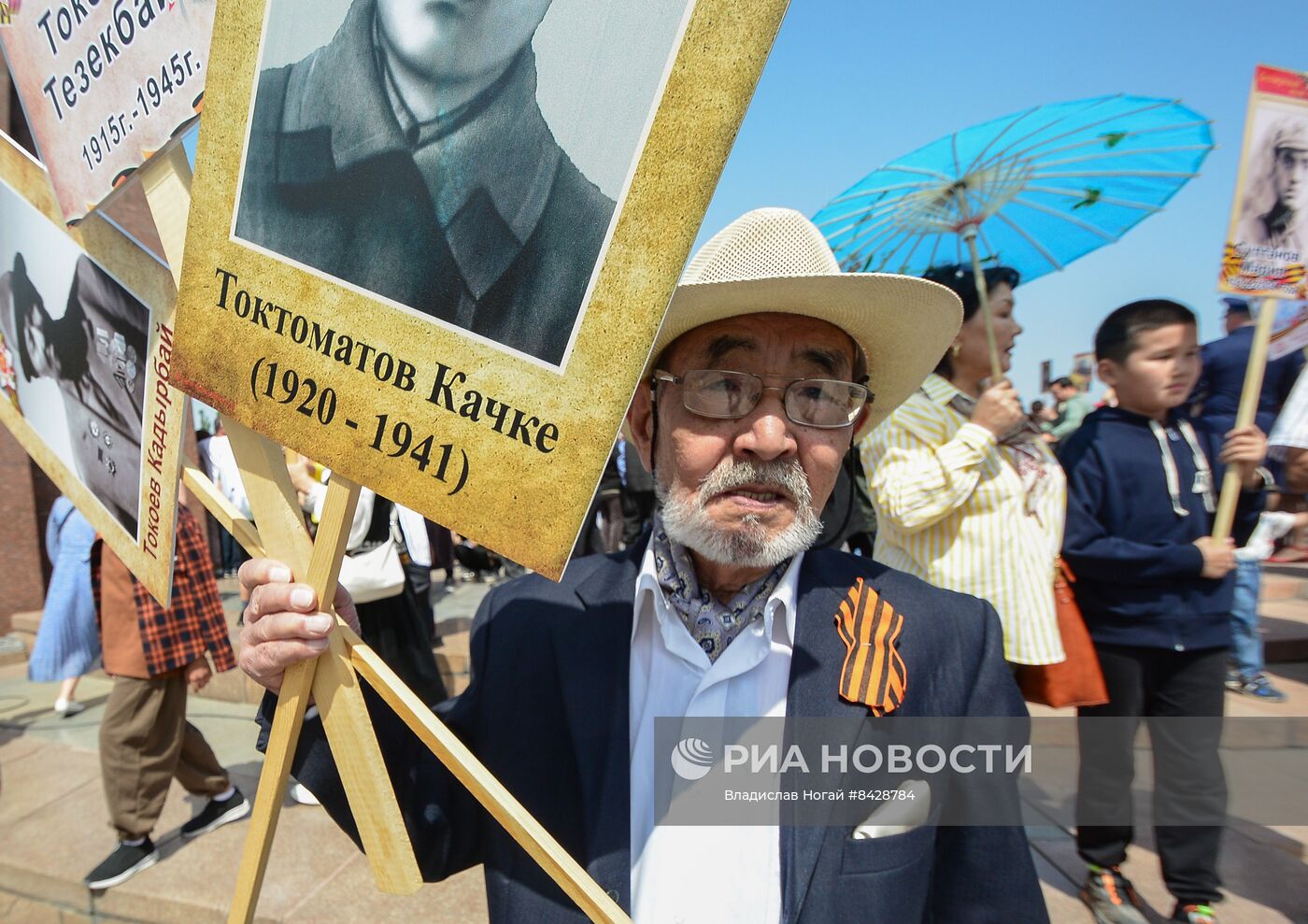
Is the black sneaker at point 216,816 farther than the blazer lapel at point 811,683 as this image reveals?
Yes

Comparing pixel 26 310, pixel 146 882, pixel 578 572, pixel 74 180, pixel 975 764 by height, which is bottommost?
pixel 146 882

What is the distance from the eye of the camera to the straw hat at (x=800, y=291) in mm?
1344

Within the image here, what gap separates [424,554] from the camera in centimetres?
455

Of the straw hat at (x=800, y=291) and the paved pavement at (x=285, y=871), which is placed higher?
the straw hat at (x=800, y=291)

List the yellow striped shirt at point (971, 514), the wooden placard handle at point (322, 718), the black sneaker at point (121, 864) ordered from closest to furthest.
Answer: the wooden placard handle at point (322, 718)
the yellow striped shirt at point (971, 514)
the black sneaker at point (121, 864)

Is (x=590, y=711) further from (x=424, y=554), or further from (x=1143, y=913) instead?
(x=424, y=554)

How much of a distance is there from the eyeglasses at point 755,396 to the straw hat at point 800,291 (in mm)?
112

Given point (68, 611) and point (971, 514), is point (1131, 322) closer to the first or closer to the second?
point (971, 514)

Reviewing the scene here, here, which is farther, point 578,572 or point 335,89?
point 578,572

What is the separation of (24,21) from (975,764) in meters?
1.88

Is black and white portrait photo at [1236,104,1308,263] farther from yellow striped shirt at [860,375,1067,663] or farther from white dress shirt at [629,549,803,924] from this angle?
white dress shirt at [629,549,803,924]

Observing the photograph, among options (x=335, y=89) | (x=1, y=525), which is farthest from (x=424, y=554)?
(x=1, y=525)

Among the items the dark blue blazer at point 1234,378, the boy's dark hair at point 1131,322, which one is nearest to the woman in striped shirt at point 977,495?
the boy's dark hair at point 1131,322

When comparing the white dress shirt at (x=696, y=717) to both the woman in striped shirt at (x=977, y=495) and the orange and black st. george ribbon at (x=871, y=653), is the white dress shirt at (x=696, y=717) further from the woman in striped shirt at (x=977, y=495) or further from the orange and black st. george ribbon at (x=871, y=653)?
the woman in striped shirt at (x=977, y=495)
